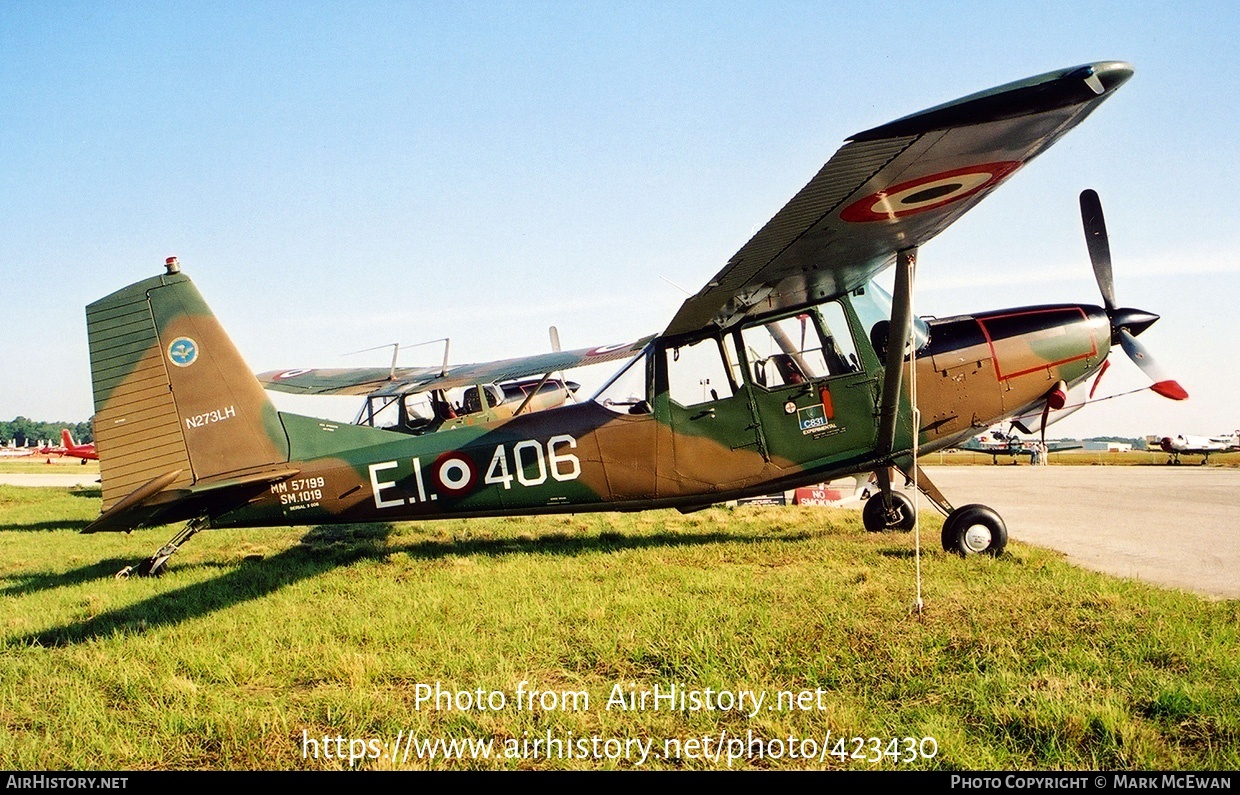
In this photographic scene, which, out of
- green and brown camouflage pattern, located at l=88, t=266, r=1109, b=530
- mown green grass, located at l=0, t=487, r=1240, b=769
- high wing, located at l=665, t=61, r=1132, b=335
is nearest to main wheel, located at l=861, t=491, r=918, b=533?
mown green grass, located at l=0, t=487, r=1240, b=769

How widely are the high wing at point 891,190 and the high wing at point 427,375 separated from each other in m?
6.59

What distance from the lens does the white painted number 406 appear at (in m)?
8.14

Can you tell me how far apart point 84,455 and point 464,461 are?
31.3 metres

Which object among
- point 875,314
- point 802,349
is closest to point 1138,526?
point 875,314

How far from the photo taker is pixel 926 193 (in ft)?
18.0

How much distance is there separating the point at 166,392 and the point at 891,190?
6900 millimetres

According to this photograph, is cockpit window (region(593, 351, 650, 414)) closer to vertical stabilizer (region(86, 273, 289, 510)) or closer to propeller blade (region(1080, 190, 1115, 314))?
vertical stabilizer (region(86, 273, 289, 510))

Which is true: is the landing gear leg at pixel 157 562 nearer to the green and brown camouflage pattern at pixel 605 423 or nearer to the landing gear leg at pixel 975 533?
the green and brown camouflage pattern at pixel 605 423

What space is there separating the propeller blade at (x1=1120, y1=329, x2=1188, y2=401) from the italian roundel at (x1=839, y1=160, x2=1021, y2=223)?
13.2ft

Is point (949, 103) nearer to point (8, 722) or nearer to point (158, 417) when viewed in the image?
point (8, 722)

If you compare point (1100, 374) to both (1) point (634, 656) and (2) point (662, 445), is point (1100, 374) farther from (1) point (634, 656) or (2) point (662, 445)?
(1) point (634, 656)

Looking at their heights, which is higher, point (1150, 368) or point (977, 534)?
point (1150, 368)

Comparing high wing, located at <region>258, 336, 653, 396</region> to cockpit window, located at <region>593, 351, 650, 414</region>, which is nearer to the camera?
cockpit window, located at <region>593, 351, 650, 414</region>

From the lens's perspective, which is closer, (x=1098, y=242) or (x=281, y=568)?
(x=1098, y=242)
